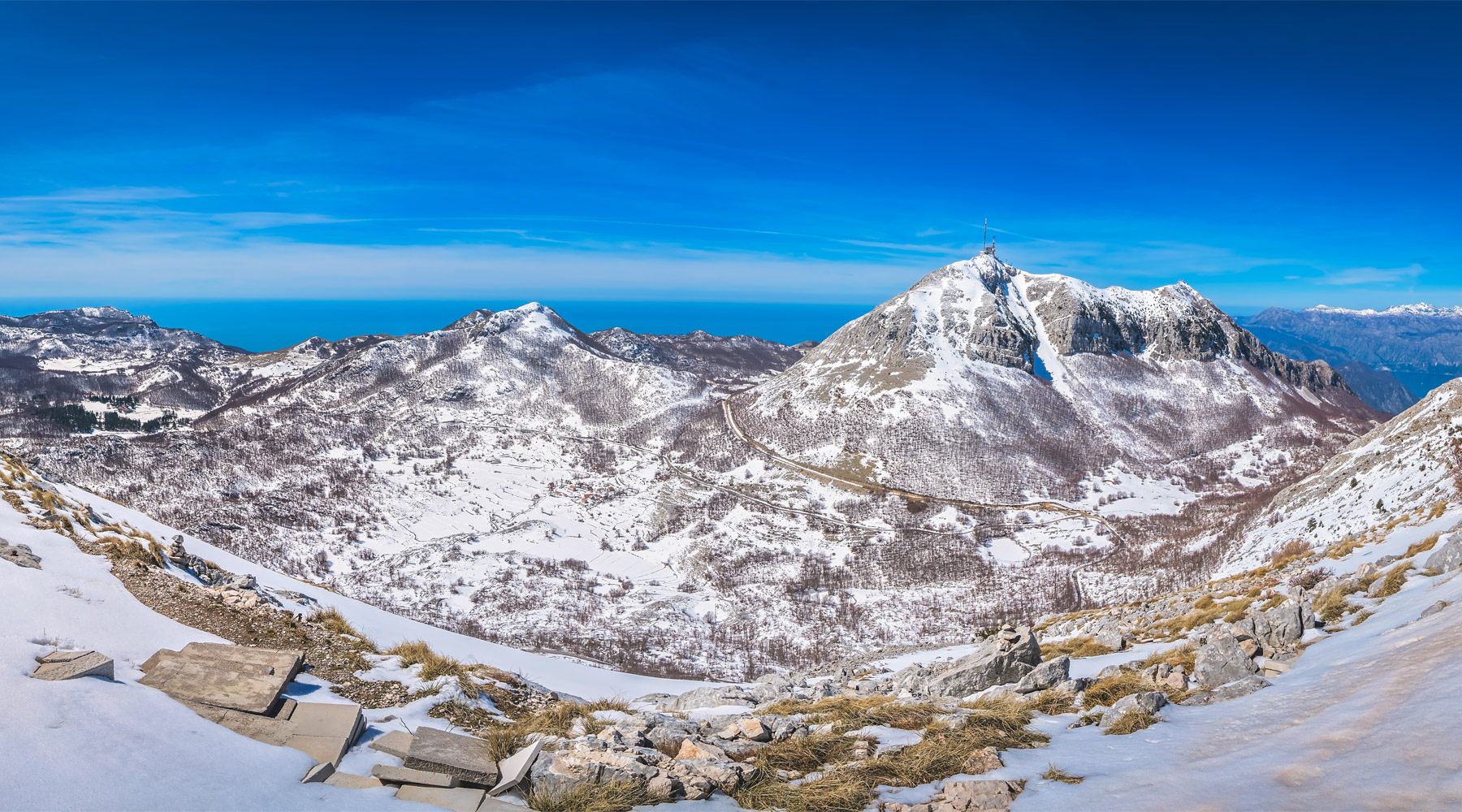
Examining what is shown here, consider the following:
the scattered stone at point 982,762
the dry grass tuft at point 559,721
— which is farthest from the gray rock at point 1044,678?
the dry grass tuft at point 559,721

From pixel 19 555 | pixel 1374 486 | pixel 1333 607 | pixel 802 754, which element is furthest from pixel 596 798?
pixel 1374 486

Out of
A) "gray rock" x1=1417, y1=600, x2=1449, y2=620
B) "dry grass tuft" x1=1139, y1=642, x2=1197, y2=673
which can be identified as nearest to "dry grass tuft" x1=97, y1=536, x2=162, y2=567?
"dry grass tuft" x1=1139, y1=642, x2=1197, y2=673

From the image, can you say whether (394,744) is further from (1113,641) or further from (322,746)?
(1113,641)

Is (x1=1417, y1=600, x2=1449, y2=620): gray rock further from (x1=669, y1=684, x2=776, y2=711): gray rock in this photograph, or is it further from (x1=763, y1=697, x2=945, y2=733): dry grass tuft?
(x1=669, y1=684, x2=776, y2=711): gray rock

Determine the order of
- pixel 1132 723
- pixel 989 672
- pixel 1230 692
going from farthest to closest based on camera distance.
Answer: pixel 989 672 < pixel 1230 692 < pixel 1132 723

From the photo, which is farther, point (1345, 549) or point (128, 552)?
point (1345, 549)

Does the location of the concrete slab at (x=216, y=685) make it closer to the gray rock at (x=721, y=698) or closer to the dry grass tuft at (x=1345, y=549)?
the gray rock at (x=721, y=698)
